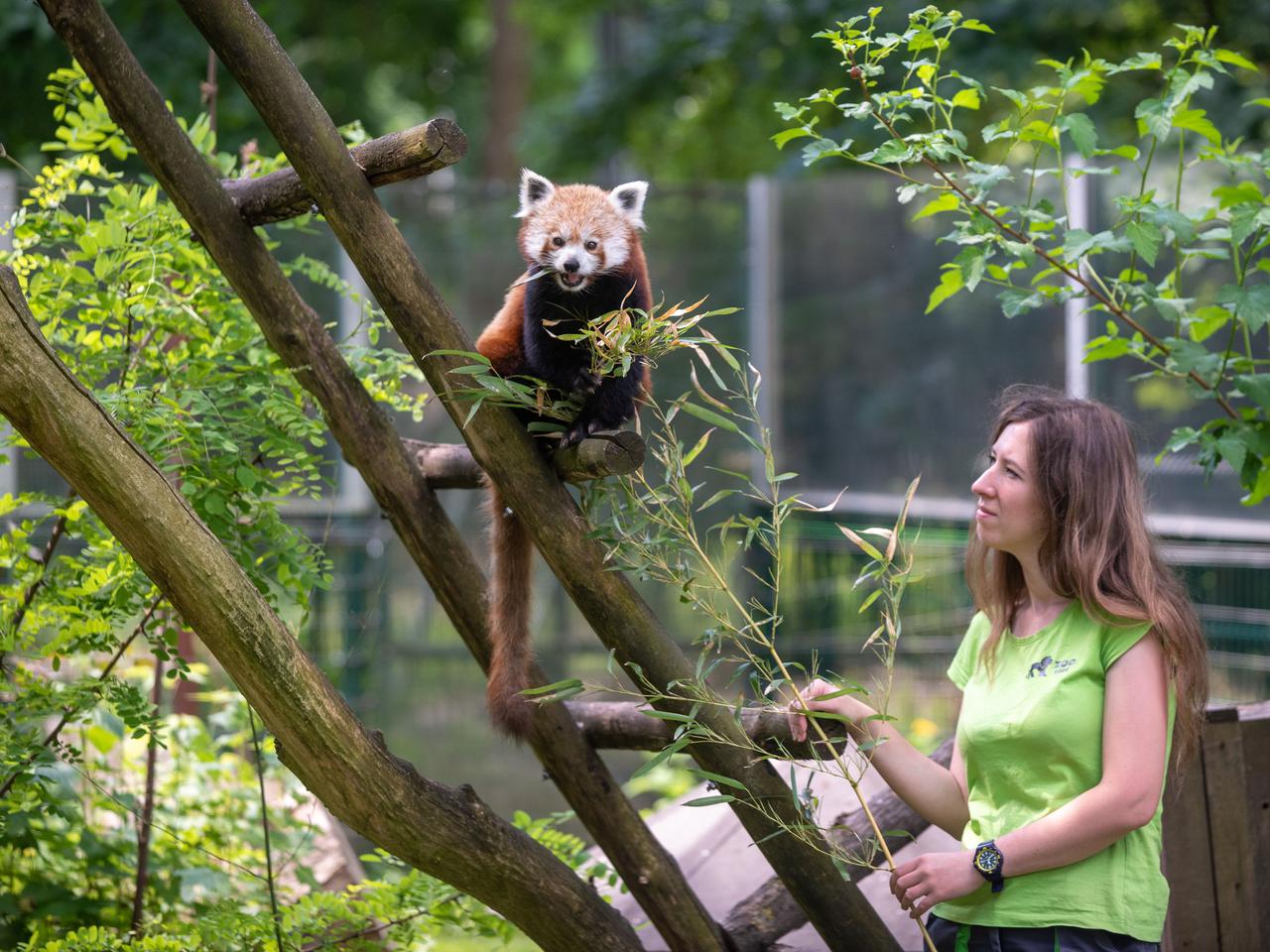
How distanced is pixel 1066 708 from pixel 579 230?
4.07 ft

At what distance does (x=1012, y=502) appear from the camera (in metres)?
2.03

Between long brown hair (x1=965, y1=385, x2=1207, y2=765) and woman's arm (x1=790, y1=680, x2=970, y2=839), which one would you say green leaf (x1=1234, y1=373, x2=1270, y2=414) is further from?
woman's arm (x1=790, y1=680, x2=970, y2=839)

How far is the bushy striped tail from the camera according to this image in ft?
7.25

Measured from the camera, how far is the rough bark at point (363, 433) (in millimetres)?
2197

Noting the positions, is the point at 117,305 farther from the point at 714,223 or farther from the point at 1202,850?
the point at 714,223

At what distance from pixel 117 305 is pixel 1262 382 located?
2128mm

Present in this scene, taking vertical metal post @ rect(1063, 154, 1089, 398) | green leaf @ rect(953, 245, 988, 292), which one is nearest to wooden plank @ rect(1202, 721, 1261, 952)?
green leaf @ rect(953, 245, 988, 292)

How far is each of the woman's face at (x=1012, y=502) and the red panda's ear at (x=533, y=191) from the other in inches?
41.5

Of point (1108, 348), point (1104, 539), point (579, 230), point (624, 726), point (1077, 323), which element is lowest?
point (624, 726)

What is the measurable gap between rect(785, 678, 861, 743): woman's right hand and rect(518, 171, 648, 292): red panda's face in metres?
0.90

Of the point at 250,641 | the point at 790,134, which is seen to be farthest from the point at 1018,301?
the point at 250,641

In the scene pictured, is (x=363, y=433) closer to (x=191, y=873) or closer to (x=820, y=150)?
(x=820, y=150)

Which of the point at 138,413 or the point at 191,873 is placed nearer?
the point at 138,413

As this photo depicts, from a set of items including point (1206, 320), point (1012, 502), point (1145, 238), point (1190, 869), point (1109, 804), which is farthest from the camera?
point (1206, 320)
